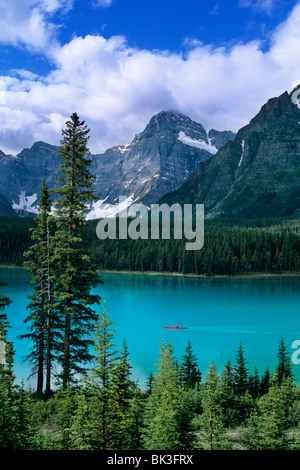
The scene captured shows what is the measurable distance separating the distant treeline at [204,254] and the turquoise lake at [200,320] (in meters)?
35.0

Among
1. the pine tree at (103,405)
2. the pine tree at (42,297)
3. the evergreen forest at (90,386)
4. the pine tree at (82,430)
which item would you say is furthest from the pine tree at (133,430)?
the pine tree at (42,297)

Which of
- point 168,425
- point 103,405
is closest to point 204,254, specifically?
point 103,405

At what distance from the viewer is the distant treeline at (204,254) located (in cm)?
13300

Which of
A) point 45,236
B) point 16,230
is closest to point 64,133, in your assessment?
point 45,236

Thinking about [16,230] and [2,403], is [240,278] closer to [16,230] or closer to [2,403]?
[16,230]

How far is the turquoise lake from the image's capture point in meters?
36.3

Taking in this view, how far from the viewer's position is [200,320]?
5697cm

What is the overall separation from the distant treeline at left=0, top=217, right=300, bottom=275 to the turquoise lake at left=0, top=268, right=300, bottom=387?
35.0 meters

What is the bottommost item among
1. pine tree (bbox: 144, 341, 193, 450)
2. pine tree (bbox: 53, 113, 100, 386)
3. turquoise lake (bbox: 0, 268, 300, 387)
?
turquoise lake (bbox: 0, 268, 300, 387)

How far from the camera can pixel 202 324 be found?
54.2 metres

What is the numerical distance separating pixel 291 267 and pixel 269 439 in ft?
440

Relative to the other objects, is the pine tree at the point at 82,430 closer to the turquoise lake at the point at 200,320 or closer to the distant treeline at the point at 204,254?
the turquoise lake at the point at 200,320

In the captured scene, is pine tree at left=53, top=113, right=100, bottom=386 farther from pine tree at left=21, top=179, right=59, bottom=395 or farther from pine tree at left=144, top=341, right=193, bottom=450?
pine tree at left=144, top=341, right=193, bottom=450

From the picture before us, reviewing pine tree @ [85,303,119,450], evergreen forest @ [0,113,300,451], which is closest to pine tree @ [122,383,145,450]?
evergreen forest @ [0,113,300,451]
